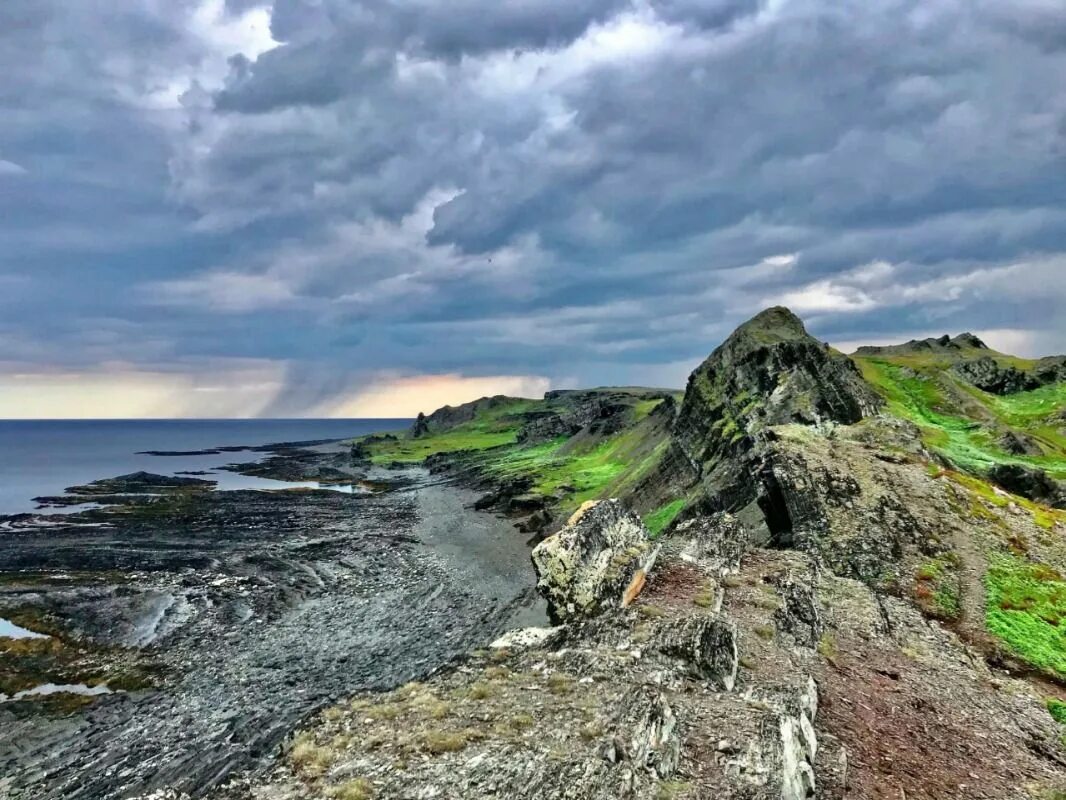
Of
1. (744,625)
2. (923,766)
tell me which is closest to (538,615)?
(744,625)

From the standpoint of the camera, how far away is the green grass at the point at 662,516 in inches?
2318

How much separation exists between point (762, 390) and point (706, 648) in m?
54.1

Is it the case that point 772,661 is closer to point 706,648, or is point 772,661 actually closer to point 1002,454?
point 706,648

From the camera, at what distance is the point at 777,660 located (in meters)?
22.5

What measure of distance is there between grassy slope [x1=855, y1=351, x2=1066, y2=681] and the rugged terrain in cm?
15

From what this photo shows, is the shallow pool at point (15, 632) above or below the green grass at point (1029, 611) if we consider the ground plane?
below

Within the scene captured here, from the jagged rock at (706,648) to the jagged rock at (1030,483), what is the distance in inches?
1550

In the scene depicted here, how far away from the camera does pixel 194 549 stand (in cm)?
7500

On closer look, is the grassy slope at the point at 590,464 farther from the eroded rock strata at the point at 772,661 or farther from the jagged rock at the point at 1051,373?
the jagged rock at the point at 1051,373

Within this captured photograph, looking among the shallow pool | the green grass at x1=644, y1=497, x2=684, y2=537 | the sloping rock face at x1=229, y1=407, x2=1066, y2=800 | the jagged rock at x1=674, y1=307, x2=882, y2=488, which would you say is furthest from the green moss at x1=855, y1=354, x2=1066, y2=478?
the shallow pool

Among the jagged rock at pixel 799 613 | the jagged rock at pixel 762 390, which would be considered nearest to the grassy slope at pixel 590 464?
the jagged rock at pixel 762 390

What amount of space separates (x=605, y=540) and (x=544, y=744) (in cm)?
1366

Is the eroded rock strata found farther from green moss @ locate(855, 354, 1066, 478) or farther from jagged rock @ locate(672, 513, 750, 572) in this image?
green moss @ locate(855, 354, 1066, 478)

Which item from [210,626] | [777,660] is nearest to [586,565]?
[777,660]
